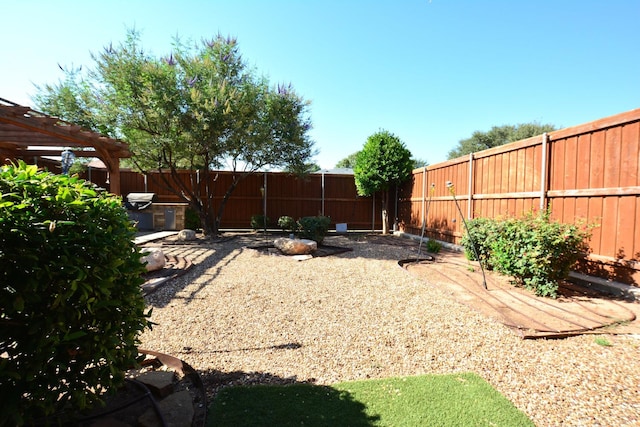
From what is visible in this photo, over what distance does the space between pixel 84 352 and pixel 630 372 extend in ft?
11.3

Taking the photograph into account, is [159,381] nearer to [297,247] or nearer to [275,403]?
[275,403]

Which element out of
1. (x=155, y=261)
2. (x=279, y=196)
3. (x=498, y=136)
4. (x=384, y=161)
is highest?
(x=498, y=136)

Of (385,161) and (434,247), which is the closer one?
(434,247)

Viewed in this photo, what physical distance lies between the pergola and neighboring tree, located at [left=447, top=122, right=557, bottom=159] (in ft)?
93.3

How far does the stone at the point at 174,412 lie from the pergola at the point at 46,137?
3766mm

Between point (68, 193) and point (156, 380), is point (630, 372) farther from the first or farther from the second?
point (68, 193)

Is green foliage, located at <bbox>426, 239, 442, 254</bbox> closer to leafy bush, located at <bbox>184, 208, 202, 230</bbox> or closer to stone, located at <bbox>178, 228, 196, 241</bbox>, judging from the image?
stone, located at <bbox>178, 228, 196, 241</bbox>

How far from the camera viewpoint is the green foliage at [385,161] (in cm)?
1003

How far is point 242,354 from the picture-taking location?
249 cm

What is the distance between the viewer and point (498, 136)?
90.7 ft

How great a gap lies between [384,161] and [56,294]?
382 inches

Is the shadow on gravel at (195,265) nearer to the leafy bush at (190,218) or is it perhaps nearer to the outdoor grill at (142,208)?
the leafy bush at (190,218)

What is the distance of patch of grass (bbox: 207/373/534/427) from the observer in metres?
1.67

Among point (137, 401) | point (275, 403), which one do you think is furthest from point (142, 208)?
point (275, 403)
